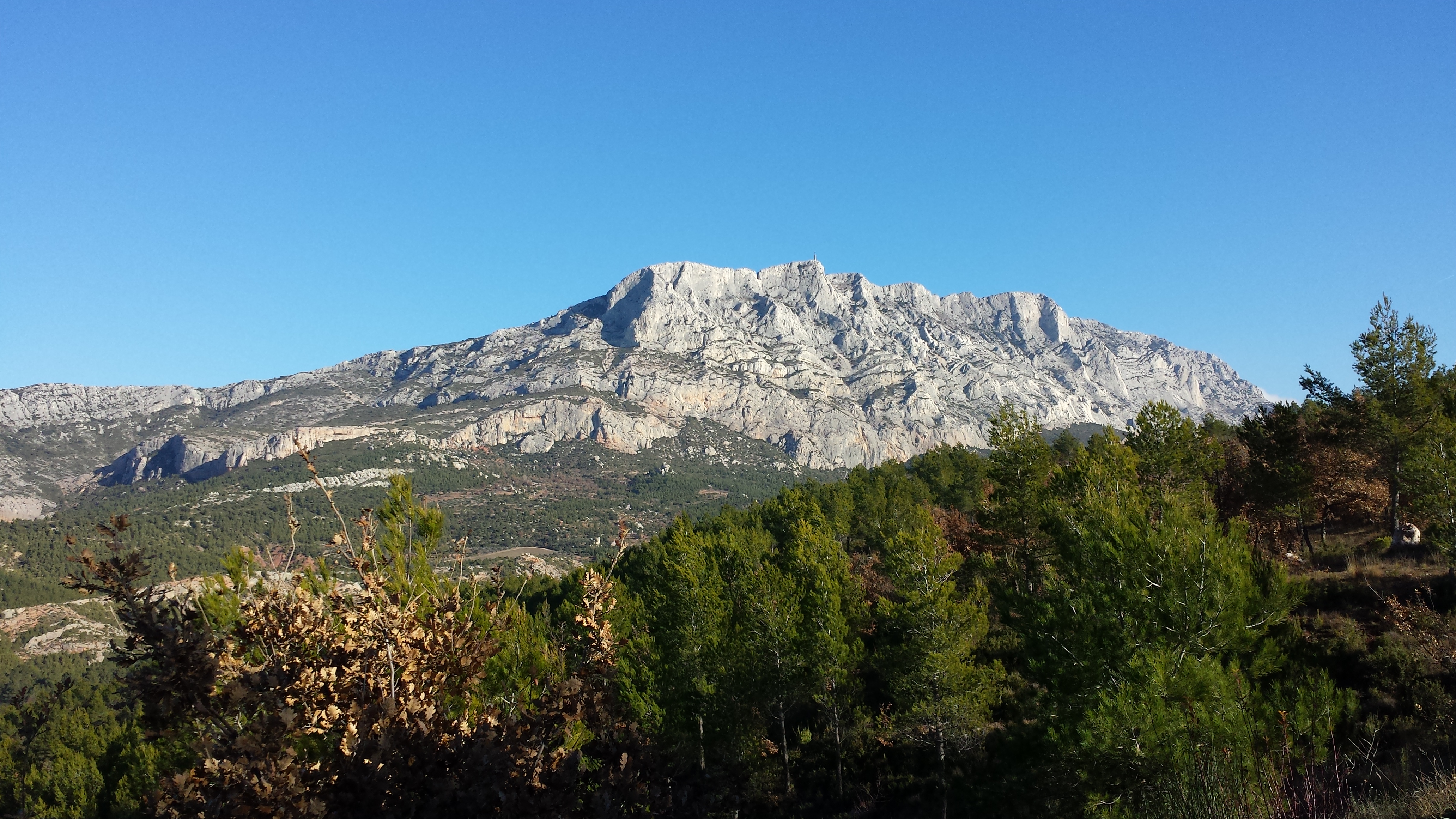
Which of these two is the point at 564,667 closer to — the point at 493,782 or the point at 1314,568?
the point at 493,782

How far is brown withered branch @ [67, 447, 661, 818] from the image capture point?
148 inches

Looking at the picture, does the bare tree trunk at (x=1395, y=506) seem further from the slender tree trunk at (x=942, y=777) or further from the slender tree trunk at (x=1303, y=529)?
the slender tree trunk at (x=942, y=777)

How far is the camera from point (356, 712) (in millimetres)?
4336

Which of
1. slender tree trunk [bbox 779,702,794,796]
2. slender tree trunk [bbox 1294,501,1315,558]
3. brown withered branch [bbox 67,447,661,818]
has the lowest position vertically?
slender tree trunk [bbox 779,702,794,796]

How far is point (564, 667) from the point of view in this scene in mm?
5879

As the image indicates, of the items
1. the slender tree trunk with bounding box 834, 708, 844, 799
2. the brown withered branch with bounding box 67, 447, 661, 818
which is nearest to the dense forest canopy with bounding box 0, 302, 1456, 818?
the brown withered branch with bounding box 67, 447, 661, 818

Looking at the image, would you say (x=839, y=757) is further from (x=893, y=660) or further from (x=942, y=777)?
(x=893, y=660)

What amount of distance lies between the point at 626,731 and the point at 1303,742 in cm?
1362

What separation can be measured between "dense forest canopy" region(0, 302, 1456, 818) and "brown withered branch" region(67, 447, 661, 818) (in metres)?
0.02

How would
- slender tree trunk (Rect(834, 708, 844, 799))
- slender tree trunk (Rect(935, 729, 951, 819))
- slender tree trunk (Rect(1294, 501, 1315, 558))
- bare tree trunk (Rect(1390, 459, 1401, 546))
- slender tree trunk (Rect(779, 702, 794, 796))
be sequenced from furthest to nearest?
slender tree trunk (Rect(1294, 501, 1315, 558)), slender tree trunk (Rect(779, 702, 794, 796)), slender tree trunk (Rect(834, 708, 844, 799)), bare tree trunk (Rect(1390, 459, 1401, 546)), slender tree trunk (Rect(935, 729, 951, 819))

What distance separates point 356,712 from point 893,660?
2065 centimetres

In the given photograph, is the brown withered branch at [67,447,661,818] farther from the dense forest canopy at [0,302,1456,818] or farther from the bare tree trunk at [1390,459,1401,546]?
the bare tree trunk at [1390,459,1401,546]

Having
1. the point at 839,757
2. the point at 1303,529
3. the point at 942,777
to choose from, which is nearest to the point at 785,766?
the point at 839,757

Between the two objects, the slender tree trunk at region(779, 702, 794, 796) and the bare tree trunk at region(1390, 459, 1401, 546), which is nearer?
the bare tree trunk at region(1390, 459, 1401, 546)
